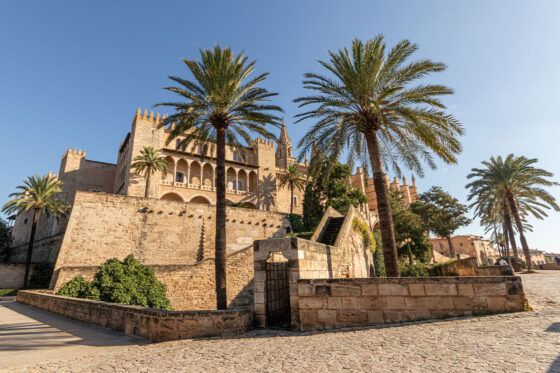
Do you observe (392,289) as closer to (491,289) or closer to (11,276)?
(491,289)

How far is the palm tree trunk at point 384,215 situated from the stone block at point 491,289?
4.43 meters

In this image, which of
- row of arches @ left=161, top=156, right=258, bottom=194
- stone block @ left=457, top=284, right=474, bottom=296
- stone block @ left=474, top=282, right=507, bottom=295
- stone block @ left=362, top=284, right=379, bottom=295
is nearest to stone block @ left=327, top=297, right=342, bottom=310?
stone block @ left=362, top=284, right=379, bottom=295

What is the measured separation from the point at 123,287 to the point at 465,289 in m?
16.1

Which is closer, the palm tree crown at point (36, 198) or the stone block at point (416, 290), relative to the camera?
the stone block at point (416, 290)

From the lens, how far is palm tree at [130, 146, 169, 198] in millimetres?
31156

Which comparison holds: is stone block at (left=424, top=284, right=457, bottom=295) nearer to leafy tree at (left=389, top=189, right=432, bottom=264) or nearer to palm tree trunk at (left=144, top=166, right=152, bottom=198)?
palm tree trunk at (left=144, top=166, right=152, bottom=198)

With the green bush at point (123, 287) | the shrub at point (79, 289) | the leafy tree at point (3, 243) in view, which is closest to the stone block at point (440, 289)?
the green bush at point (123, 287)

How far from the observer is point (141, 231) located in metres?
22.0

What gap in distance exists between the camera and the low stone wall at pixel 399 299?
568cm

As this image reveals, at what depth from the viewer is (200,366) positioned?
4.32 meters

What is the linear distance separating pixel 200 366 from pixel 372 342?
9.23 feet

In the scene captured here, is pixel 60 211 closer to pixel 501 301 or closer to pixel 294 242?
pixel 294 242

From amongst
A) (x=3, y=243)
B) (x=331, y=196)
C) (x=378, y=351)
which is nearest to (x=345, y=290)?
(x=378, y=351)

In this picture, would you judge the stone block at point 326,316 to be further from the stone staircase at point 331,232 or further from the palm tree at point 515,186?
the palm tree at point 515,186
